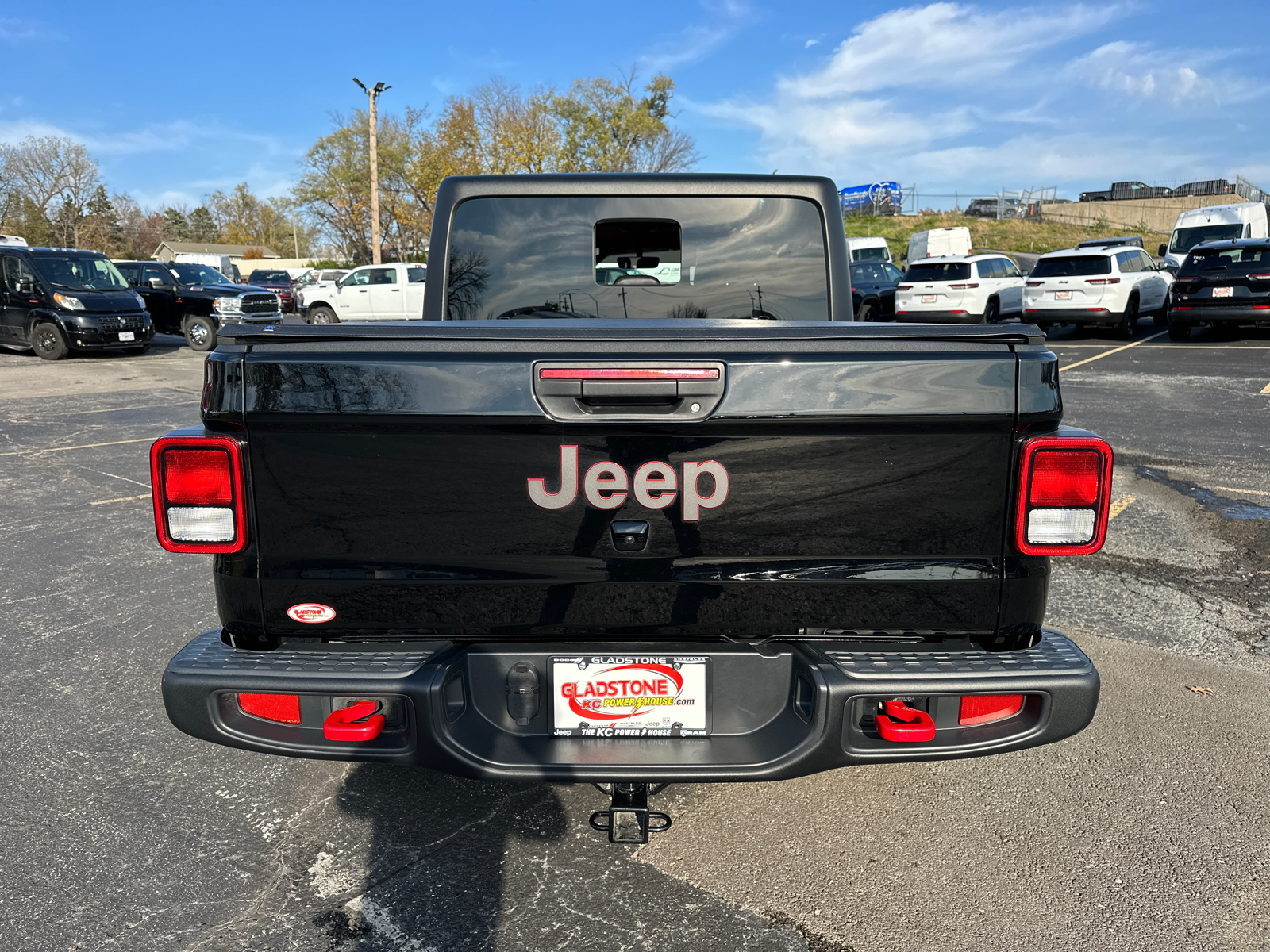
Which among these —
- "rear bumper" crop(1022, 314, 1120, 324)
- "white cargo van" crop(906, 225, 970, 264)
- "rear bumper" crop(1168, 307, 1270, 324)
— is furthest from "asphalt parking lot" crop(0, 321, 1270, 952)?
"white cargo van" crop(906, 225, 970, 264)

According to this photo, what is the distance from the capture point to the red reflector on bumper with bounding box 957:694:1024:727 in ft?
7.35

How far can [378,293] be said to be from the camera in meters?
22.7

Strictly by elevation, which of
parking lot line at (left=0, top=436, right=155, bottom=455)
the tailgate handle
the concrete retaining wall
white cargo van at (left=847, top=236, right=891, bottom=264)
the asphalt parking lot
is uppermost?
the concrete retaining wall

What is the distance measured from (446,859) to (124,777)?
4.23 ft

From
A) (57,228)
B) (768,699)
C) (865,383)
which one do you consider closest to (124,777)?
(768,699)

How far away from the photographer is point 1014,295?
811 inches

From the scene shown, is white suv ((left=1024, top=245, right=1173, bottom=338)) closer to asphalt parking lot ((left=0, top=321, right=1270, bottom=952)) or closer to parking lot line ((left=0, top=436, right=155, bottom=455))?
asphalt parking lot ((left=0, top=321, right=1270, bottom=952))

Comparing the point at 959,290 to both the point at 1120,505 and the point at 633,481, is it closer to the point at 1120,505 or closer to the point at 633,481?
the point at 1120,505

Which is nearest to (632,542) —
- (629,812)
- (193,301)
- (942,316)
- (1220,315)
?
(629,812)

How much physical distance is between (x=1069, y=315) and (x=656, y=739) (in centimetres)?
1923

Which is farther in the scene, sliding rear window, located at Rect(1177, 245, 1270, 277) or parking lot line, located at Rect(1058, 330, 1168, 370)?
sliding rear window, located at Rect(1177, 245, 1270, 277)

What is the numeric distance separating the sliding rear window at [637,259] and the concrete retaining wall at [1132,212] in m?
69.3

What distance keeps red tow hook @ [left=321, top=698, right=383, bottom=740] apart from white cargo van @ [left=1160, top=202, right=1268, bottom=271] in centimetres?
2822

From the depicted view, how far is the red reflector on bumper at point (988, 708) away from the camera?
2.24m
